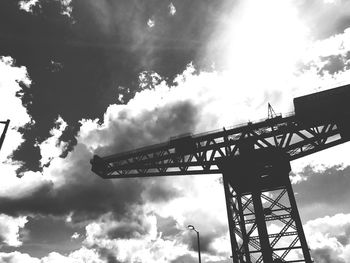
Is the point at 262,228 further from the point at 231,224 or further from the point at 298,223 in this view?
the point at 298,223

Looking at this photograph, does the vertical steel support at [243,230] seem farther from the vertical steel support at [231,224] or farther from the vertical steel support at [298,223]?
the vertical steel support at [298,223]

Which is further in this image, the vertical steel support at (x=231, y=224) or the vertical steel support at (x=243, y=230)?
the vertical steel support at (x=231, y=224)

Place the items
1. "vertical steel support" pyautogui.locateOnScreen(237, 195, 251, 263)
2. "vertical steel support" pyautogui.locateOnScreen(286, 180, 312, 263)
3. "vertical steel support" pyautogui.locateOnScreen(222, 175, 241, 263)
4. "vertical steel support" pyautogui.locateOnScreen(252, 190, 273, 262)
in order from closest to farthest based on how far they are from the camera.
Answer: "vertical steel support" pyautogui.locateOnScreen(286, 180, 312, 263), "vertical steel support" pyautogui.locateOnScreen(252, 190, 273, 262), "vertical steel support" pyautogui.locateOnScreen(237, 195, 251, 263), "vertical steel support" pyautogui.locateOnScreen(222, 175, 241, 263)

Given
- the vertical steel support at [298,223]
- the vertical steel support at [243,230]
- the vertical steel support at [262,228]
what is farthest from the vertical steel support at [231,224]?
the vertical steel support at [298,223]

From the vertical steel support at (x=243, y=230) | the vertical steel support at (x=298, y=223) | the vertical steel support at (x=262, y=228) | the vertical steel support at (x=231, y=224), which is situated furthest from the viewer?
the vertical steel support at (x=231, y=224)

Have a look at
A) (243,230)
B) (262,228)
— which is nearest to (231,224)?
(243,230)

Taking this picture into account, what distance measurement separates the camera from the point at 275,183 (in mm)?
17812

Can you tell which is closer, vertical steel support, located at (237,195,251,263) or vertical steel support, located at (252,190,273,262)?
vertical steel support, located at (252,190,273,262)

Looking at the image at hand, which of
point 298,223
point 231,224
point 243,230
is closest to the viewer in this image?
point 298,223

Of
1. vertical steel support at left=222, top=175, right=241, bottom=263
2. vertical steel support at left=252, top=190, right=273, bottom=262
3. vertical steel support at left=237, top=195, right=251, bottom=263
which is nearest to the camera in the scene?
vertical steel support at left=252, top=190, right=273, bottom=262

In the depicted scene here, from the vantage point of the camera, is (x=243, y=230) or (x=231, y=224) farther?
(x=243, y=230)

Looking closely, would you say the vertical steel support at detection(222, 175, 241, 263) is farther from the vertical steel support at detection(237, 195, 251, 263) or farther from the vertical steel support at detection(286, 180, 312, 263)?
the vertical steel support at detection(286, 180, 312, 263)

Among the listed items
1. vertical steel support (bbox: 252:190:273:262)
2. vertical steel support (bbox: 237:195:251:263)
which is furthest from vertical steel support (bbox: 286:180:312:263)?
vertical steel support (bbox: 237:195:251:263)

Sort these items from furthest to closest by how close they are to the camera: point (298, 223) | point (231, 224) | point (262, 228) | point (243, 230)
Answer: point (243, 230) < point (231, 224) < point (262, 228) < point (298, 223)
